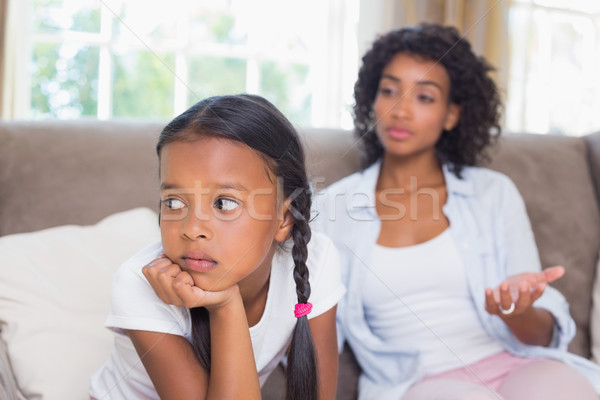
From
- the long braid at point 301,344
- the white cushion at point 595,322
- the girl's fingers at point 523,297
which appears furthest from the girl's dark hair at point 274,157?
the white cushion at point 595,322

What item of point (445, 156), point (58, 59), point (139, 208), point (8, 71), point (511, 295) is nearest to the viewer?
point (511, 295)

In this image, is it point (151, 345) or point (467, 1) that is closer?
point (151, 345)

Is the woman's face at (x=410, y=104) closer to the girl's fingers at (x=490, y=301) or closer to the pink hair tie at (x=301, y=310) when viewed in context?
the girl's fingers at (x=490, y=301)

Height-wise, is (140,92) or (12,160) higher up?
(140,92)

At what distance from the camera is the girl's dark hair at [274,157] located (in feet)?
2.83

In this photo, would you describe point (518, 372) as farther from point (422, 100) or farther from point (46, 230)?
point (46, 230)

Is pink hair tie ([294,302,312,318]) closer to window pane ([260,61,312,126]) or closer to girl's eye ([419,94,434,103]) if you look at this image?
girl's eye ([419,94,434,103])

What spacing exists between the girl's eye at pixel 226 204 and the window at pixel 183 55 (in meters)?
2.07

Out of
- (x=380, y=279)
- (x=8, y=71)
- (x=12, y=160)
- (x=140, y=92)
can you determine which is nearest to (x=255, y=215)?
(x=380, y=279)

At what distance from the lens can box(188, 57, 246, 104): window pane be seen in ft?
9.78

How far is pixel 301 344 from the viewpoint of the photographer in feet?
3.06

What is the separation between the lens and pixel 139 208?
1350 mm

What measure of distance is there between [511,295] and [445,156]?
0.54 meters

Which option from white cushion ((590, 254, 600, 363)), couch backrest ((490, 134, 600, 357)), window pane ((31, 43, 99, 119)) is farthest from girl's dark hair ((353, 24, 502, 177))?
window pane ((31, 43, 99, 119))
